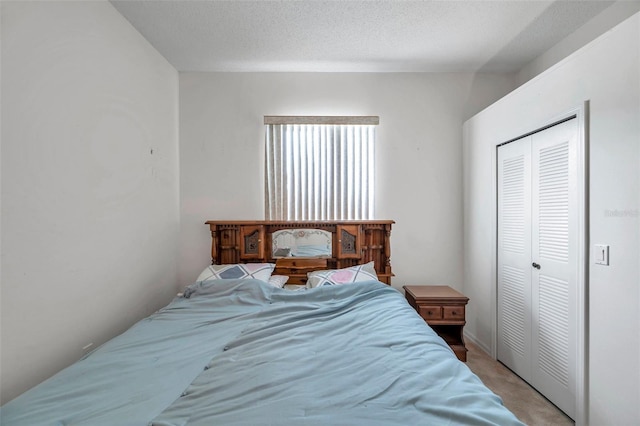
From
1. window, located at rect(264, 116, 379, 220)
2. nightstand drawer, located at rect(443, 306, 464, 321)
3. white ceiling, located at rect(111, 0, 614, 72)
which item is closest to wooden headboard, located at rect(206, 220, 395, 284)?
window, located at rect(264, 116, 379, 220)

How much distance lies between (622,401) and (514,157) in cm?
164

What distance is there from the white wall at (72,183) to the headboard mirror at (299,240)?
1.08 m

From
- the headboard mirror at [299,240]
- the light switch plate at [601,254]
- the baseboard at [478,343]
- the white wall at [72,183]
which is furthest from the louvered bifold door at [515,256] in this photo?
the white wall at [72,183]

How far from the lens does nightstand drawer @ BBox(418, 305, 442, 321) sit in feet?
7.94

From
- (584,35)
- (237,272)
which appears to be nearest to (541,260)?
(584,35)

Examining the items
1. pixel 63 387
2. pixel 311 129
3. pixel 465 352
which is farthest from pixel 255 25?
pixel 465 352

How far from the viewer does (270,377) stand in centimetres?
113

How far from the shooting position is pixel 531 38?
227 centimetres

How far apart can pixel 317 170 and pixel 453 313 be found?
6.05ft

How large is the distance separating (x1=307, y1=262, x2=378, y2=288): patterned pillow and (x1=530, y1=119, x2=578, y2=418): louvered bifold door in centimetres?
119

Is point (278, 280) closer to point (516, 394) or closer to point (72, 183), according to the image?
point (72, 183)

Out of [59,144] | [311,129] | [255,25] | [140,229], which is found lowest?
[140,229]

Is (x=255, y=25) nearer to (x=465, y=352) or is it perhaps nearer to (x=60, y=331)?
(x=60, y=331)

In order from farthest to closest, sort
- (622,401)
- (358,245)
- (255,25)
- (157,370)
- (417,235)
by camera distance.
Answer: (417,235) < (358,245) < (255,25) < (622,401) < (157,370)
